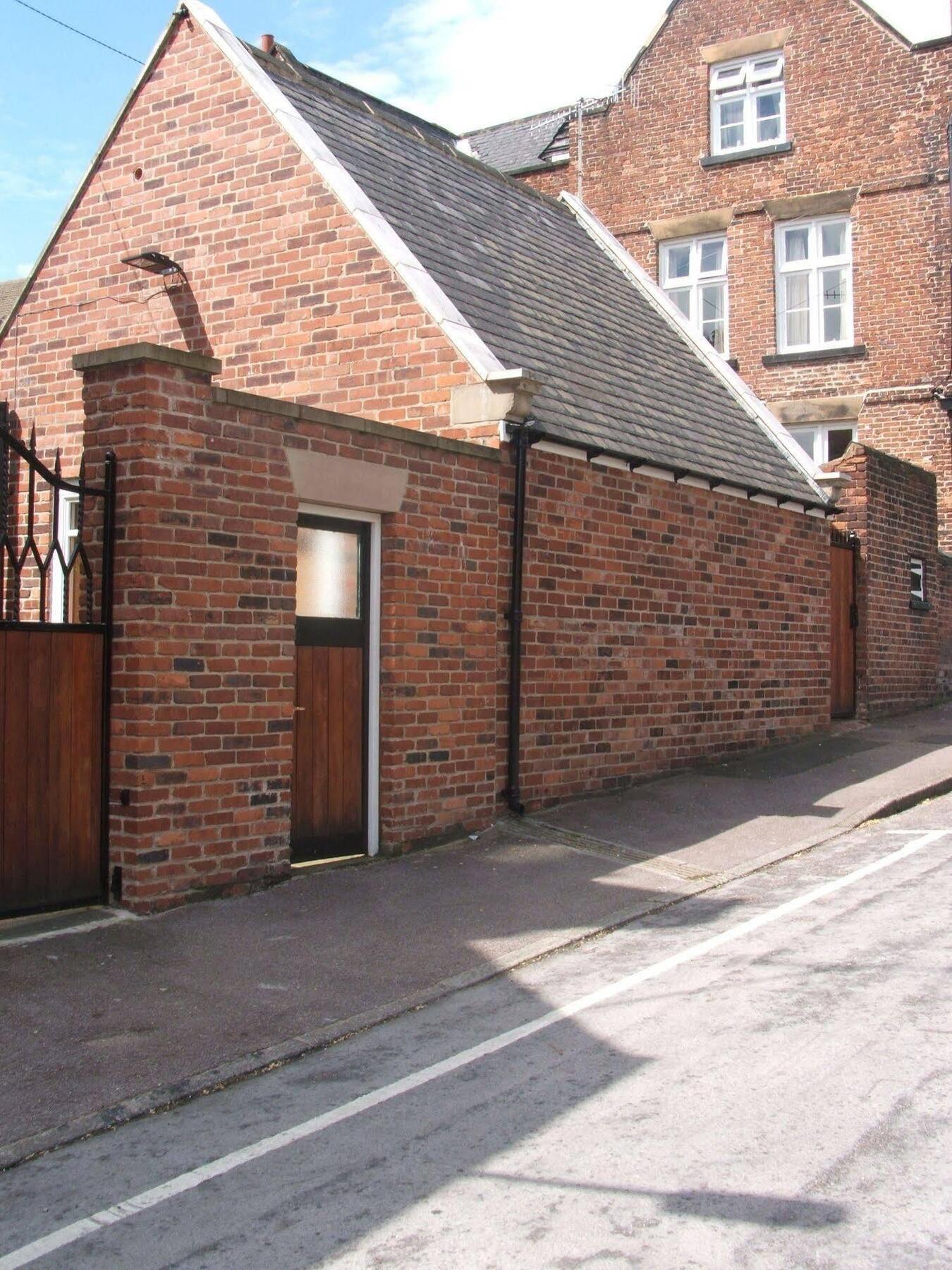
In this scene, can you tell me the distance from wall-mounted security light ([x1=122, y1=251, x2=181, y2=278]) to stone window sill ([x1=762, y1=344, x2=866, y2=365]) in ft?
43.4

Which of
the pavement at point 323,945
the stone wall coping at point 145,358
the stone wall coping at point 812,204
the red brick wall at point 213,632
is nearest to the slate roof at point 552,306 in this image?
the red brick wall at point 213,632

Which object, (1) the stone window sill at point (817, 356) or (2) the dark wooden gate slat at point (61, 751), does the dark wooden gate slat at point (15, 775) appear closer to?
(2) the dark wooden gate slat at point (61, 751)

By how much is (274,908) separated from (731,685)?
7.19 m

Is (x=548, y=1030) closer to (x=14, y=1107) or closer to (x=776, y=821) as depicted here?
(x=14, y=1107)

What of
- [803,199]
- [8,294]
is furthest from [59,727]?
[8,294]

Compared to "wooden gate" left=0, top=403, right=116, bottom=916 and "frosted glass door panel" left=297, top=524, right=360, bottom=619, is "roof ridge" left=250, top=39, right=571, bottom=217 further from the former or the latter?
"wooden gate" left=0, top=403, right=116, bottom=916

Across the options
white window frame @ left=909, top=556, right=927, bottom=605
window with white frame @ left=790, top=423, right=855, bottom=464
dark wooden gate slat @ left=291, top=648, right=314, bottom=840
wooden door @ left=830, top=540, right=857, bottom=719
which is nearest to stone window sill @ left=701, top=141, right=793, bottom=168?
window with white frame @ left=790, top=423, right=855, bottom=464

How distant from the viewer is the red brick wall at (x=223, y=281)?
35.9 ft

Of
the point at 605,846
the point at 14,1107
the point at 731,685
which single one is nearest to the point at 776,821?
the point at 605,846

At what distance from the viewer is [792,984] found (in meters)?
5.98

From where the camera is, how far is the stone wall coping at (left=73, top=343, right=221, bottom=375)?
7.37 metres

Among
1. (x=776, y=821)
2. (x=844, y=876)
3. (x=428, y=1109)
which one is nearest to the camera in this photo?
(x=428, y=1109)

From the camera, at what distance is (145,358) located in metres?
7.37

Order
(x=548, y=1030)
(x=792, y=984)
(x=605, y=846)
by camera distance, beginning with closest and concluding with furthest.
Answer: (x=548, y=1030)
(x=792, y=984)
(x=605, y=846)
